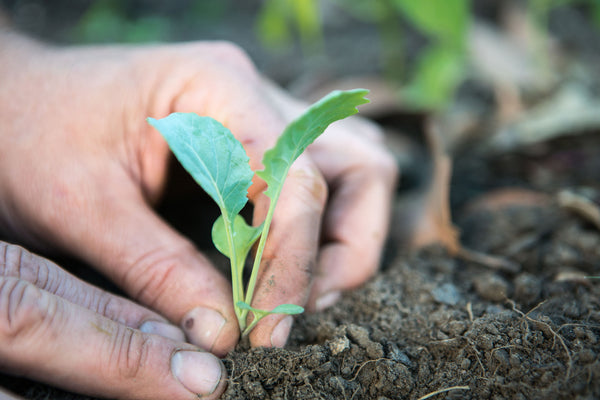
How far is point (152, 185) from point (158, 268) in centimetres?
31

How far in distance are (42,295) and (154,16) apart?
3680 mm

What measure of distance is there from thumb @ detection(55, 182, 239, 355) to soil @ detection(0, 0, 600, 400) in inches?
3.5

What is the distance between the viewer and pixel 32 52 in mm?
1369

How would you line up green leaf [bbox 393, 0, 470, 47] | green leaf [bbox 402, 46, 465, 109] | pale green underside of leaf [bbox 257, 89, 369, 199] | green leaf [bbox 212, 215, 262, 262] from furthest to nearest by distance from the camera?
green leaf [bbox 402, 46, 465, 109], green leaf [bbox 393, 0, 470, 47], green leaf [bbox 212, 215, 262, 262], pale green underside of leaf [bbox 257, 89, 369, 199]

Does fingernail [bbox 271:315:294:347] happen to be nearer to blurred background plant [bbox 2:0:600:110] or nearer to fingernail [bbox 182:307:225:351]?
fingernail [bbox 182:307:225:351]

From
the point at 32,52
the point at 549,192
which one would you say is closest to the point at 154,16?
the point at 32,52

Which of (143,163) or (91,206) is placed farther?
(143,163)

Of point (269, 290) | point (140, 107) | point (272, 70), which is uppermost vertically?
point (140, 107)

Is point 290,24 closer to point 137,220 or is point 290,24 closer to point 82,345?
point 137,220

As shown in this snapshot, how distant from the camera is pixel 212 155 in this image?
0.84 metres

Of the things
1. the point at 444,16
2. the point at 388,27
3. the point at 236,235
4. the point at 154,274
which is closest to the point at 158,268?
the point at 154,274

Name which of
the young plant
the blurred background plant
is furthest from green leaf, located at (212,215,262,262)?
the blurred background plant

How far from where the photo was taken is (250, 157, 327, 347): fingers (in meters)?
0.97

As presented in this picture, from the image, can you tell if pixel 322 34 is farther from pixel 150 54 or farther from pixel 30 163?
pixel 30 163
